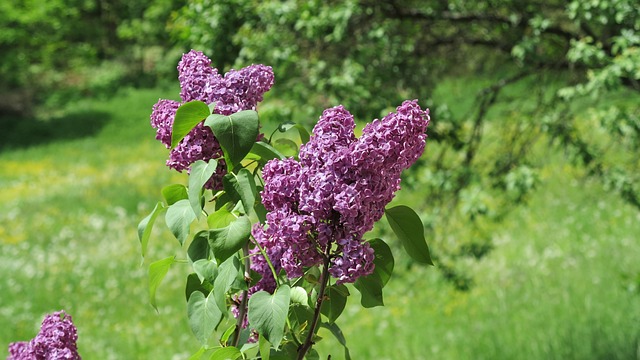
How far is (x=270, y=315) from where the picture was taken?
4.85ft

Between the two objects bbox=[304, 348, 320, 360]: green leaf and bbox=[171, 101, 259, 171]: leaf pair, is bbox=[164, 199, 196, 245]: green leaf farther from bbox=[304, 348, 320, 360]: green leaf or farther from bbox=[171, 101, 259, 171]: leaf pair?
bbox=[304, 348, 320, 360]: green leaf

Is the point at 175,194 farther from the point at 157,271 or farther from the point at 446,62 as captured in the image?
the point at 446,62

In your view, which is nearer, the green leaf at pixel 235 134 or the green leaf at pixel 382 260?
the green leaf at pixel 235 134

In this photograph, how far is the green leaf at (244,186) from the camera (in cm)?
154

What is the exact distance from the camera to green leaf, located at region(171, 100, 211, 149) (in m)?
1.50

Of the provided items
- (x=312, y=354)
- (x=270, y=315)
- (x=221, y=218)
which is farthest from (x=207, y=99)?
(x=312, y=354)

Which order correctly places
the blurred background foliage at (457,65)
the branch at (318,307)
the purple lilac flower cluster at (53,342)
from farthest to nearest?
the blurred background foliage at (457,65), the purple lilac flower cluster at (53,342), the branch at (318,307)

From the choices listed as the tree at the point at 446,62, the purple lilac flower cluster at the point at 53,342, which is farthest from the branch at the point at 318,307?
the tree at the point at 446,62

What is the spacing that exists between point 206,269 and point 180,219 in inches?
4.7

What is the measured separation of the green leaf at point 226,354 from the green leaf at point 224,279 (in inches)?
4.5

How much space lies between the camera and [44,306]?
9.40m

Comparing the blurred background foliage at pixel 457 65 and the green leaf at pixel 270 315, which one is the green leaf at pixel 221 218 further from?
the blurred background foliage at pixel 457 65

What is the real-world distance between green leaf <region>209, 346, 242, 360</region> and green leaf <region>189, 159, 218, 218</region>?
11.4 inches

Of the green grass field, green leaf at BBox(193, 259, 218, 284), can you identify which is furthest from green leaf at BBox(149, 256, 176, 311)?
the green grass field
